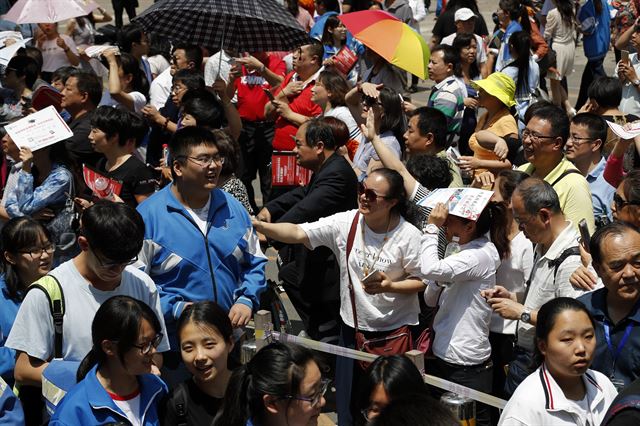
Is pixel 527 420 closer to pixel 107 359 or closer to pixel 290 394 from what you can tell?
pixel 290 394

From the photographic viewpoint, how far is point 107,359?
149 inches

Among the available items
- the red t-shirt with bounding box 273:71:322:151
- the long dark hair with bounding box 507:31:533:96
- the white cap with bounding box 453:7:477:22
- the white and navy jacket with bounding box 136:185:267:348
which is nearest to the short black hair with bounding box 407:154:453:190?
the white and navy jacket with bounding box 136:185:267:348

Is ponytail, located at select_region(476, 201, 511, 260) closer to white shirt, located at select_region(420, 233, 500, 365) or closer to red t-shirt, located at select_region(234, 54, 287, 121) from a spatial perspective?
white shirt, located at select_region(420, 233, 500, 365)

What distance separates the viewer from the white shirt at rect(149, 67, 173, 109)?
9.12 metres

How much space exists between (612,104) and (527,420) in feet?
14.4

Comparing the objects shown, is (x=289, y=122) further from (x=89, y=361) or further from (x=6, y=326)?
(x=89, y=361)

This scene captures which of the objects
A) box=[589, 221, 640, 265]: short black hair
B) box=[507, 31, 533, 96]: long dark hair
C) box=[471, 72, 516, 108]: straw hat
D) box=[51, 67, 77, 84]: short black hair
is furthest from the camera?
box=[507, 31, 533, 96]: long dark hair

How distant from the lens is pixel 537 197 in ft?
15.6

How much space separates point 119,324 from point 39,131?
258 centimetres

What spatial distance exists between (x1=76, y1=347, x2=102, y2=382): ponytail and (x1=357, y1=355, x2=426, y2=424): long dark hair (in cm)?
105

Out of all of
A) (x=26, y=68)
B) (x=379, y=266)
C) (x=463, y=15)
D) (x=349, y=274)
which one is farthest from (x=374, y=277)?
(x=463, y=15)

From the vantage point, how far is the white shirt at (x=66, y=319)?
4102 millimetres

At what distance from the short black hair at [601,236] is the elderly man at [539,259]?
41cm

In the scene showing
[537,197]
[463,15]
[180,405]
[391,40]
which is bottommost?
[463,15]
